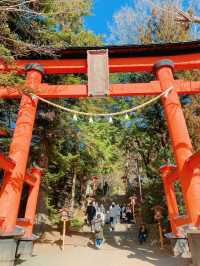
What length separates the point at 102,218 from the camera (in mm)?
12750

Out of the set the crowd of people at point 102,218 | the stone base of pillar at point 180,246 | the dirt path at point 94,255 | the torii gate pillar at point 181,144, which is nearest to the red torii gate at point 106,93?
the torii gate pillar at point 181,144

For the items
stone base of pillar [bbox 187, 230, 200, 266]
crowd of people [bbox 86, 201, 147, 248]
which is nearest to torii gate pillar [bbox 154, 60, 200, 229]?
stone base of pillar [bbox 187, 230, 200, 266]

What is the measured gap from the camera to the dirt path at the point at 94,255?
7908 millimetres

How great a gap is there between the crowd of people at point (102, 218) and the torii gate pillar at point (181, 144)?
5040 mm

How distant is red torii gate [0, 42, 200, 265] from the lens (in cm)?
682

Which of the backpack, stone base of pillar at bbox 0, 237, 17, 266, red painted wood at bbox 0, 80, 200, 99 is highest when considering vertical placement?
red painted wood at bbox 0, 80, 200, 99

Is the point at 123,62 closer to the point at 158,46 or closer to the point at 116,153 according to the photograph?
the point at 158,46

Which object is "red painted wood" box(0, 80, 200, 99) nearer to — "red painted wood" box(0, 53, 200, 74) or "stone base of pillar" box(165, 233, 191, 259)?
"red painted wood" box(0, 53, 200, 74)

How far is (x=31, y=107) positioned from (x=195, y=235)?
553cm

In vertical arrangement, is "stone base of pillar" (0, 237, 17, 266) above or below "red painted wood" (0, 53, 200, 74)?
below

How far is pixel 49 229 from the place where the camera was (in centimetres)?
1324

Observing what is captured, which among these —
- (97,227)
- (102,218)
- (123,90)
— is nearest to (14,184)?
(123,90)

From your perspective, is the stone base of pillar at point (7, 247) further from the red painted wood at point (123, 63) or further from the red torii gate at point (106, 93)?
the red painted wood at point (123, 63)

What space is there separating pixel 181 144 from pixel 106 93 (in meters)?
2.63
